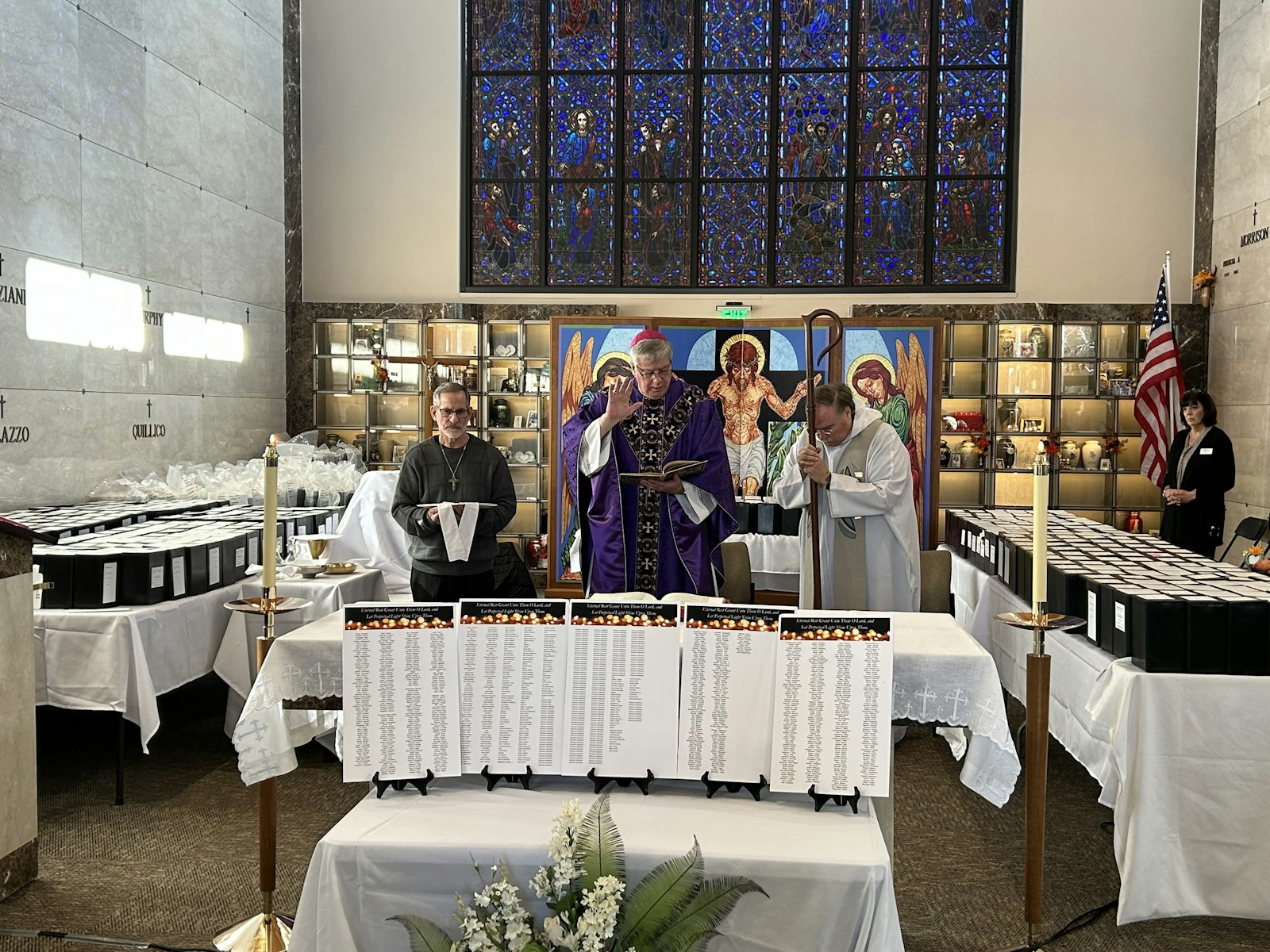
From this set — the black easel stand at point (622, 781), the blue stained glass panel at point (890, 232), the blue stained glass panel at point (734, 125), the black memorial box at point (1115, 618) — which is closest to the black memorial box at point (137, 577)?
the black easel stand at point (622, 781)

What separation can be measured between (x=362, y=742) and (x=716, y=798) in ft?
2.55

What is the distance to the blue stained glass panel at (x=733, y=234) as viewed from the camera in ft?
35.9

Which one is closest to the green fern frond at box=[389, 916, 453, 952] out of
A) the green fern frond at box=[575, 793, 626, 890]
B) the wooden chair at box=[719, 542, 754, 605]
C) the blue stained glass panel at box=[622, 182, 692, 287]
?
the green fern frond at box=[575, 793, 626, 890]

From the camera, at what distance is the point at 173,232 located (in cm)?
855

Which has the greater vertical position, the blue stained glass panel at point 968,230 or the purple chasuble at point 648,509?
the blue stained glass panel at point 968,230

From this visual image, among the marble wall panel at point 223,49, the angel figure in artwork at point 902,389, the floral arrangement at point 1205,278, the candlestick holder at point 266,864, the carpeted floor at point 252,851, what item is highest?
the marble wall panel at point 223,49

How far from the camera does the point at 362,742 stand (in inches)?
94.2

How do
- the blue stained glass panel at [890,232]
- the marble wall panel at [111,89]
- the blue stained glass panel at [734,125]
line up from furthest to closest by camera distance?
the blue stained glass panel at [734,125] < the blue stained glass panel at [890,232] < the marble wall panel at [111,89]

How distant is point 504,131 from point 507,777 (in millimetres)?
9639

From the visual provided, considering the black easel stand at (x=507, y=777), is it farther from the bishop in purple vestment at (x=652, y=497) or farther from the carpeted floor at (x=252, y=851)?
the bishop in purple vestment at (x=652, y=497)

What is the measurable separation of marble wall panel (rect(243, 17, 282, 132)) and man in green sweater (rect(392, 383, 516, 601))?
6.42 meters

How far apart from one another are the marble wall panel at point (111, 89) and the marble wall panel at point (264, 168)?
195 centimetres

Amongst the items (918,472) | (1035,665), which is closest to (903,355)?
(918,472)

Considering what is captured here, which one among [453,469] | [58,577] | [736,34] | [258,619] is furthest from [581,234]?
[58,577]
